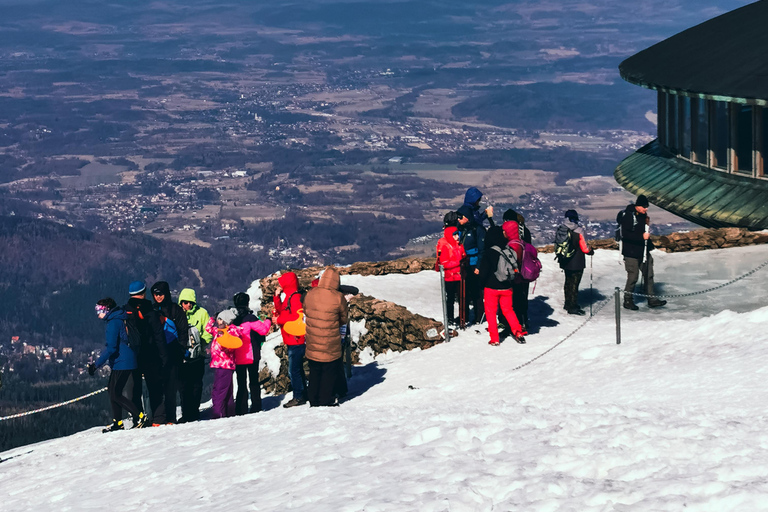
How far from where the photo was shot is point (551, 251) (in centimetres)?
2147

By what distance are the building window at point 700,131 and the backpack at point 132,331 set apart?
13.8m

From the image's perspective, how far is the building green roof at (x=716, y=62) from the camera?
19.6 m

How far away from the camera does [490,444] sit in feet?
28.4

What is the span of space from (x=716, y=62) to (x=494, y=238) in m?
9.88

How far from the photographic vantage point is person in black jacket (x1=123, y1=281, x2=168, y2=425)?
11.9 meters

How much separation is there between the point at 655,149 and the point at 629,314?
1040 centimetres

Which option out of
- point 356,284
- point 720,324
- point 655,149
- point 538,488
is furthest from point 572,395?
point 655,149

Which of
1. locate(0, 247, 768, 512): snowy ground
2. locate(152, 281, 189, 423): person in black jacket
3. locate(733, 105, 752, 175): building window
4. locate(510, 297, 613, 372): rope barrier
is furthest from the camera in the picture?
locate(733, 105, 752, 175): building window

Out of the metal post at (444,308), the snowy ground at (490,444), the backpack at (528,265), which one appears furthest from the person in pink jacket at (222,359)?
the backpack at (528,265)

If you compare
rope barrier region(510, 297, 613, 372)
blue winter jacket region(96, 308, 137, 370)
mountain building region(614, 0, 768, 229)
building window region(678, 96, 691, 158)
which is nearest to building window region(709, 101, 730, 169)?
mountain building region(614, 0, 768, 229)

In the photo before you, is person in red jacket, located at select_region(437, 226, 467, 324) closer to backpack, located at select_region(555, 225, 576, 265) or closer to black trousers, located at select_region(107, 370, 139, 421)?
backpack, located at select_region(555, 225, 576, 265)

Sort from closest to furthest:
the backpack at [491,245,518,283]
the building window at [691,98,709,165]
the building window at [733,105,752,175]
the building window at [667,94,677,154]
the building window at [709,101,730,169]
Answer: the backpack at [491,245,518,283]
the building window at [733,105,752,175]
the building window at [709,101,730,169]
the building window at [691,98,709,165]
the building window at [667,94,677,154]

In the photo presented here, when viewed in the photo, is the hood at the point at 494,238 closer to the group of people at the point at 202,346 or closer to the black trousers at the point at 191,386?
the group of people at the point at 202,346

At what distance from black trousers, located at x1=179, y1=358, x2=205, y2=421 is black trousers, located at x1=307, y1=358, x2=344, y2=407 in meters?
1.70
